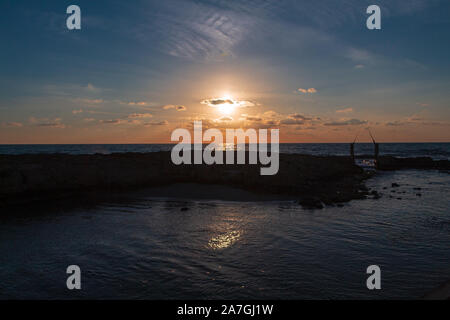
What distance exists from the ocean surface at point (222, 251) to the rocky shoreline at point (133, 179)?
9.89 ft

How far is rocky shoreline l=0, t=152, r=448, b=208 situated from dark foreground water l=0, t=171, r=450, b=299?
143 inches

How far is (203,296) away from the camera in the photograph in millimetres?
7176

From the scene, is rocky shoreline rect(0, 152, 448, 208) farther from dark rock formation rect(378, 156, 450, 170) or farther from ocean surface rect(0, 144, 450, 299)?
dark rock formation rect(378, 156, 450, 170)

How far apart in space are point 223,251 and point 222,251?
0.04m

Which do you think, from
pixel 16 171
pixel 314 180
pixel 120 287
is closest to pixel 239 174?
pixel 314 180

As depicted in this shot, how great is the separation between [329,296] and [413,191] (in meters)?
21.5

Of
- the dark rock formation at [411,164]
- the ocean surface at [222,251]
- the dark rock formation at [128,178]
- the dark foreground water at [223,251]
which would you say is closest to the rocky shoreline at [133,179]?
the dark rock formation at [128,178]

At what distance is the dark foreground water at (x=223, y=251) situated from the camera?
24.8 feet

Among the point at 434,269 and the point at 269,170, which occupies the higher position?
the point at 269,170

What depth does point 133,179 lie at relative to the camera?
23.7 meters

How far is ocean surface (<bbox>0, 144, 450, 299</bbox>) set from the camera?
7.54m

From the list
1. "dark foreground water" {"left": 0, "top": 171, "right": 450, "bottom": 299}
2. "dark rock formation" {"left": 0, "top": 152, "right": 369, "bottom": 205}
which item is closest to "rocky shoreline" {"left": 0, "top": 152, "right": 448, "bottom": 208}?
"dark rock formation" {"left": 0, "top": 152, "right": 369, "bottom": 205}

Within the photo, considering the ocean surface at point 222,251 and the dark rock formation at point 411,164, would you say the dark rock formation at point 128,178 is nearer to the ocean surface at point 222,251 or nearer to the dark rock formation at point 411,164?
the ocean surface at point 222,251
